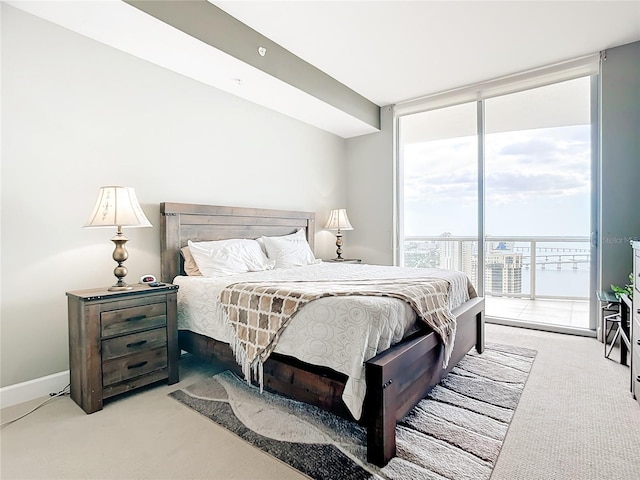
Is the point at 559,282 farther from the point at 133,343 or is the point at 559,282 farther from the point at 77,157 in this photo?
the point at 77,157

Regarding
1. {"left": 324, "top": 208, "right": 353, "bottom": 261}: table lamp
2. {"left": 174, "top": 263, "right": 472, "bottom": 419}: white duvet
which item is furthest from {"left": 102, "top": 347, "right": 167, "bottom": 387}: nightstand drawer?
{"left": 324, "top": 208, "right": 353, "bottom": 261}: table lamp

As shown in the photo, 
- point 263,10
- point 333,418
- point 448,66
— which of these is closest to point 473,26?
point 448,66

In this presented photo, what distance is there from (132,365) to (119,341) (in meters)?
0.19

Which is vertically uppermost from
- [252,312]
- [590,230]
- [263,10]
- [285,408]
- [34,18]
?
[263,10]

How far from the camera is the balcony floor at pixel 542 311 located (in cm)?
400

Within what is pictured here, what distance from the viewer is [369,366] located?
153 centimetres

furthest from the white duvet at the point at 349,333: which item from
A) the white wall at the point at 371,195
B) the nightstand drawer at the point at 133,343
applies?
the white wall at the point at 371,195

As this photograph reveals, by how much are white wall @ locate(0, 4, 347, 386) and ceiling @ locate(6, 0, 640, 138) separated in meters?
0.18

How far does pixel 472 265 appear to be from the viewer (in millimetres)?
4898

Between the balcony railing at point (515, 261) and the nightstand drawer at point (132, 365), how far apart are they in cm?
357

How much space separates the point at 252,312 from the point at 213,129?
2117mm

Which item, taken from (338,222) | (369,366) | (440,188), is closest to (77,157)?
(369,366)

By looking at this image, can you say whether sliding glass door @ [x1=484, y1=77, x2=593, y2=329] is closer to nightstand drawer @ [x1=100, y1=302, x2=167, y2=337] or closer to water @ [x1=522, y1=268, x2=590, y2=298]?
water @ [x1=522, y1=268, x2=590, y2=298]

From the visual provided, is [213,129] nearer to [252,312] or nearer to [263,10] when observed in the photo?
[263,10]
